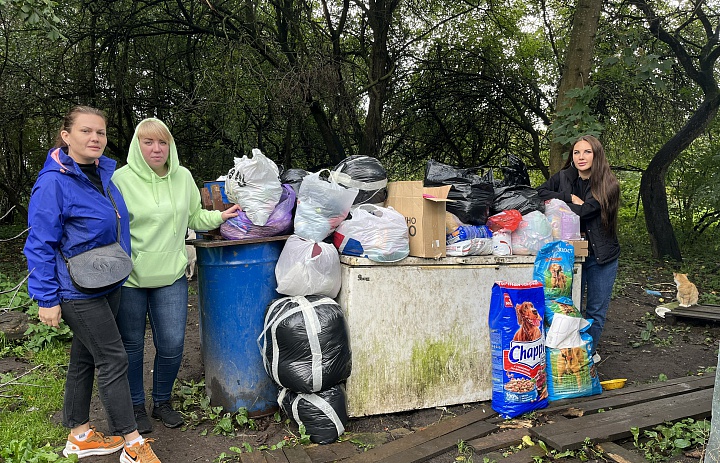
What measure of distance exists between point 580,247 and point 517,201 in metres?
0.56

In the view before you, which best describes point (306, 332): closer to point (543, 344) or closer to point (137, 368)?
point (137, 368)

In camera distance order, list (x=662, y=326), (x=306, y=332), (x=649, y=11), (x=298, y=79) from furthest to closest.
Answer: (x=649, y=11) < (x=298, y=79) < (x=662, y=326) < (x=306, y=332)

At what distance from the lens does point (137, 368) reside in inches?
121

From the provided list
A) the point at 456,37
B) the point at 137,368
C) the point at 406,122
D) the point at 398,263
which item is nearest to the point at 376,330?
the point at 398,263

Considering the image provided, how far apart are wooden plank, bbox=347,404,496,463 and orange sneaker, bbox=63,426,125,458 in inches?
51.0

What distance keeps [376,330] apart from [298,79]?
413 cm

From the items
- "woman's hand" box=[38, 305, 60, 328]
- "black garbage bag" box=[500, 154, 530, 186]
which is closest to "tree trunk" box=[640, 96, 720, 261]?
"black garbage bag" box=[500, 154, 530, 186]

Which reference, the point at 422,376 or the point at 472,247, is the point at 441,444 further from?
the point at 472,247

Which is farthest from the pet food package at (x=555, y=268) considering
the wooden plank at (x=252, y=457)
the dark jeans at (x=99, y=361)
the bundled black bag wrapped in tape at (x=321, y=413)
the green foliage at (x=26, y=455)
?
the green foliage at (x=26, y=455)

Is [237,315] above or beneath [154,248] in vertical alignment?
beneath

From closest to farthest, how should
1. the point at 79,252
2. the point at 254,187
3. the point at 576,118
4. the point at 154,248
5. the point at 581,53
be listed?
1. the point at 79,252
2. the point at 154,248
3. the point at 254,187
4. the point at 576,118
5. the point at 581,53

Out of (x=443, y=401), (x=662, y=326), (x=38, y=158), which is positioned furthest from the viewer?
(x=38, y=158)

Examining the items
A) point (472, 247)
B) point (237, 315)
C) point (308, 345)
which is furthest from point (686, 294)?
point (237, 315)

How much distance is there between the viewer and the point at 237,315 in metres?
3.25
